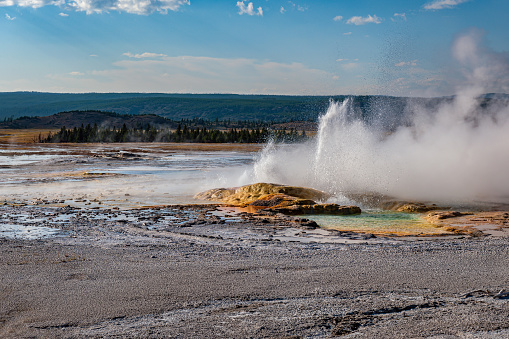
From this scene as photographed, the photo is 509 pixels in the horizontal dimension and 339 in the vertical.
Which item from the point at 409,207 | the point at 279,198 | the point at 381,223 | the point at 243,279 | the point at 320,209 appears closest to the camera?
the point at 243,279

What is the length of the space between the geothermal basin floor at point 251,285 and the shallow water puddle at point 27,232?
82mm

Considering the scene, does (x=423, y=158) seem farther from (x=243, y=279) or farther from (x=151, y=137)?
(x=151, y=137)

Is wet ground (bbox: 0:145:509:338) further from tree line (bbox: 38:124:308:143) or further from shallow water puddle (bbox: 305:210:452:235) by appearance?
tree line (bbox: 38:124:308:143)

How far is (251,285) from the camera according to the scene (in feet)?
27.1

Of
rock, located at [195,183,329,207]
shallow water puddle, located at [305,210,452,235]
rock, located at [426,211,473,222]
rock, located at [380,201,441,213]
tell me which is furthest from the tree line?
rock, located at [426,211,473,222]

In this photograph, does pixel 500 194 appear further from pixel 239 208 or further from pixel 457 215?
pixel 239 208

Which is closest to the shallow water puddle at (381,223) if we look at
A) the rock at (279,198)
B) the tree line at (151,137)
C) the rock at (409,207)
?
the rock at (409,207)

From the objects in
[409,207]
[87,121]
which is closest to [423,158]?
[409,207]

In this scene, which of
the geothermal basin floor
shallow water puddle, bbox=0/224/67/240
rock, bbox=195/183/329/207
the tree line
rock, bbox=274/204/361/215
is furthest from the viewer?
the tree line

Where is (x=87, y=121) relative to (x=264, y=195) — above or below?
above

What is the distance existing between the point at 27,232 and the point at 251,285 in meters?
A: 8.22

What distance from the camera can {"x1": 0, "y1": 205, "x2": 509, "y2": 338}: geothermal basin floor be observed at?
643cm

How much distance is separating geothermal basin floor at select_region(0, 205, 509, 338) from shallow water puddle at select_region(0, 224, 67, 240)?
0.08 m

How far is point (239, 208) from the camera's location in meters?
19.1
